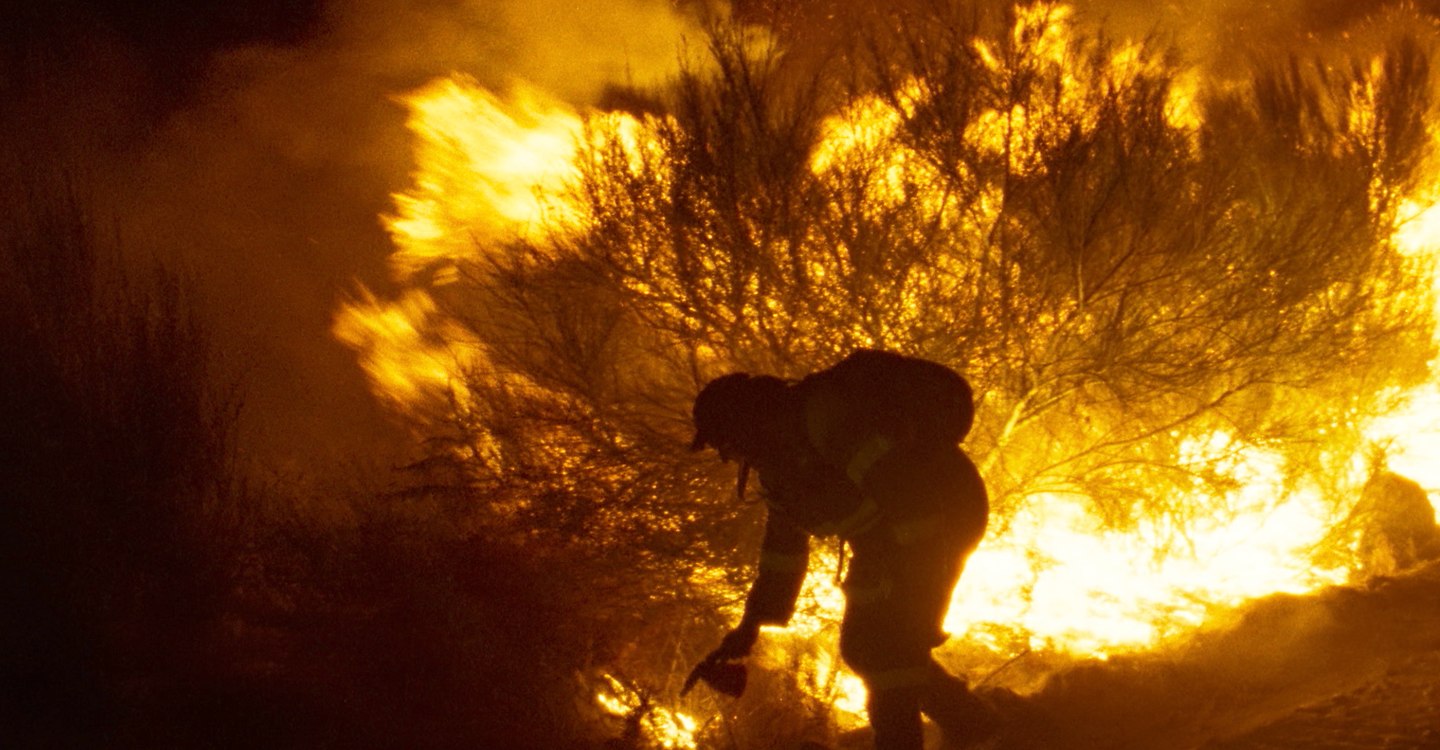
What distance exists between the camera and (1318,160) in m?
7.48

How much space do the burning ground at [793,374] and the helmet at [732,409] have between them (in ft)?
8.47

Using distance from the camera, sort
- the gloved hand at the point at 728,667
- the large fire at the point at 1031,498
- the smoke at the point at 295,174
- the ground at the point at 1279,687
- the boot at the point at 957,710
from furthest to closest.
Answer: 1. the smoke at the point at 295,174
2. the large fire at the point at 1031,498
3. the ground at the point at 1279,687
4. the boot at the point at 957,710
5. the gloved hand at the point at 728,667

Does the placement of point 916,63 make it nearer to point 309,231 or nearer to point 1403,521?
point 1403,521

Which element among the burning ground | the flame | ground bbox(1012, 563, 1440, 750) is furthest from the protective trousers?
the flame

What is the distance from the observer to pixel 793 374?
6.26 metres

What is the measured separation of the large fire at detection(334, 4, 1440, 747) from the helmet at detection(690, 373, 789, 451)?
3.29m

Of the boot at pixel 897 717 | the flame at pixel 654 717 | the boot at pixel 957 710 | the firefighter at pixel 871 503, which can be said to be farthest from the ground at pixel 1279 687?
the flame at pixel 654 717

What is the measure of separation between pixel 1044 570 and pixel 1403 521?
2.86 metres

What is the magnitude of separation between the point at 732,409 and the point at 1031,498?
4.61m

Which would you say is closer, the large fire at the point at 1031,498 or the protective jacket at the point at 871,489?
the protective jacket at the point at 871,489

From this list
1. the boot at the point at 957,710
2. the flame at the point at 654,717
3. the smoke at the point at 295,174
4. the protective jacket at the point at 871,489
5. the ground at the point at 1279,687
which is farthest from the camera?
the smoke at the point at 295,174

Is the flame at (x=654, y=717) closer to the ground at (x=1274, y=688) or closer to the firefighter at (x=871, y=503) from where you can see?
the ground at (x=1274, y=688)

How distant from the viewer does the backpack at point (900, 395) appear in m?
3.06

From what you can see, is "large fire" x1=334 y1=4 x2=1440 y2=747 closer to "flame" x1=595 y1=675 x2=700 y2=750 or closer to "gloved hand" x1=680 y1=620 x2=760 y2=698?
"flame" x1=595 y1=675 x2=700 y2=750
